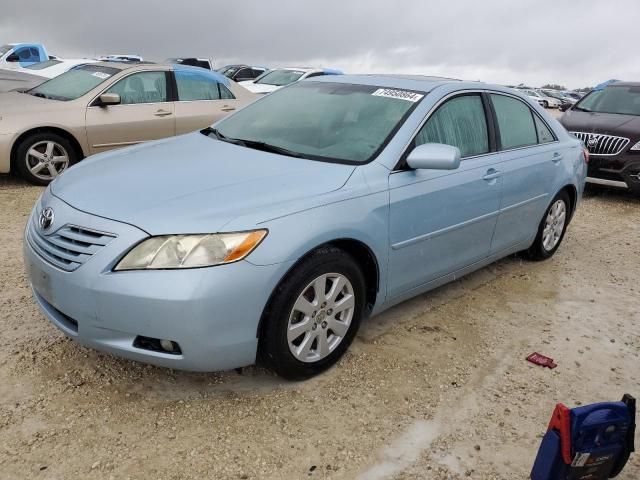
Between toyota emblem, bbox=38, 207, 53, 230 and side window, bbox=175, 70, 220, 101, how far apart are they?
4.83 m

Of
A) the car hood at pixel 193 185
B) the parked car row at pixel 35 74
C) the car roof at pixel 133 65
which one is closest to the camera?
the car hood at pixel 193 185

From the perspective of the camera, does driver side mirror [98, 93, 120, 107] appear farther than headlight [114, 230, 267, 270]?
Yes

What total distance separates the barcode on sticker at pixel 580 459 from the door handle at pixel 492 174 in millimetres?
2063

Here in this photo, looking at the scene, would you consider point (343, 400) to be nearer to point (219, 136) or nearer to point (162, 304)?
point (162, 304)

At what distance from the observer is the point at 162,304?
2.38m

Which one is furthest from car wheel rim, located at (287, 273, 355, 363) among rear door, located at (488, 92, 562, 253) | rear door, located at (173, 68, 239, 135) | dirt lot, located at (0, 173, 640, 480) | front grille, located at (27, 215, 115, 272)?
rear door, located at (173, 68, 239, 135)

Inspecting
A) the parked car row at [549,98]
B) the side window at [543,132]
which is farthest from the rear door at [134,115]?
the parked car row at [549,98]

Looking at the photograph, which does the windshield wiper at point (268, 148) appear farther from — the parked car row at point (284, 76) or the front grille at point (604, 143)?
the parked car row at point (284, 76)

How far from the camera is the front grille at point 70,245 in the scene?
2.49 meters

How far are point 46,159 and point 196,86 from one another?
2.11m

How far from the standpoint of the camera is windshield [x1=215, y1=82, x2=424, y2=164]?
3289 millimetres

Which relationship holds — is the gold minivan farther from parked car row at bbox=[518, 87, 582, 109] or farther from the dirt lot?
parked car row at bbox=[518, 87, 582, 109]

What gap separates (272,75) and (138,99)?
754 cm

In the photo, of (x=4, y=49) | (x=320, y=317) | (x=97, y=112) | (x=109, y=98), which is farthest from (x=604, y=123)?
(x=4, y=49)
